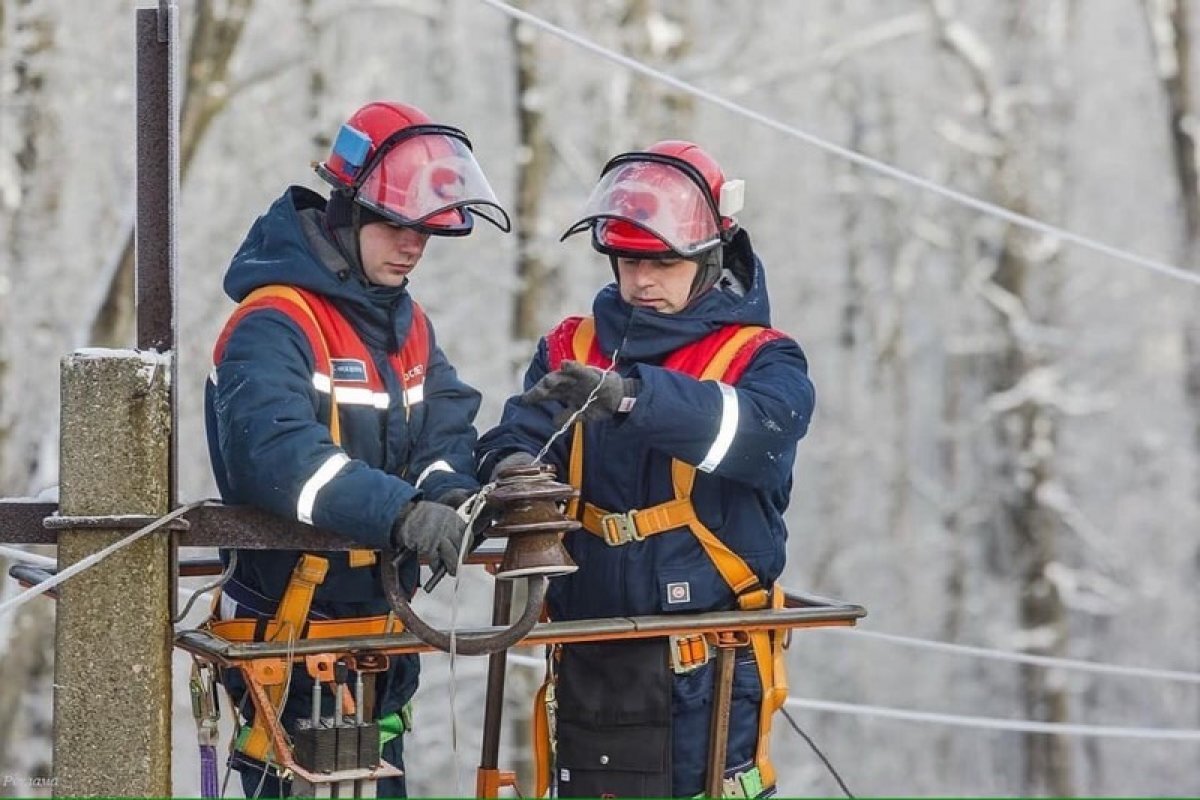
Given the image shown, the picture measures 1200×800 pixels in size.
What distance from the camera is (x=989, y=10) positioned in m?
20.8

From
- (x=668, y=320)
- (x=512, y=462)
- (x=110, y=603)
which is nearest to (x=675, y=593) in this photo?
(x=512, y=462)

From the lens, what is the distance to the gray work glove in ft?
11.6

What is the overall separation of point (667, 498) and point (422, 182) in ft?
3.15

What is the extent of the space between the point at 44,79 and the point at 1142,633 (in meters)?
18.2

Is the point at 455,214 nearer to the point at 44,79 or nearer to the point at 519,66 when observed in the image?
the point at 44,79

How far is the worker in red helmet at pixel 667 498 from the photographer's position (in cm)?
Result: 393

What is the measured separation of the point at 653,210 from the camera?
4.02 metres

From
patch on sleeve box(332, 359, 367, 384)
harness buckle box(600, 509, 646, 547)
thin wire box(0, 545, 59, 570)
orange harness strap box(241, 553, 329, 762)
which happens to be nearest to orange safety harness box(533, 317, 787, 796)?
harness buckle box(600, 509, 646, 547)

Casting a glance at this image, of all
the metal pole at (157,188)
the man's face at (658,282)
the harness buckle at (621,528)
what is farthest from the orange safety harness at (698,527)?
the metal pole at (157,188)

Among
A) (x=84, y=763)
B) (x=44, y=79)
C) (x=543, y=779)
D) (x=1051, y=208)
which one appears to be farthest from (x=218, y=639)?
(x=1051, y=208)

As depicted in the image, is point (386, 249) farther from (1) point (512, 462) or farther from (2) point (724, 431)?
(2) point (724, 431)

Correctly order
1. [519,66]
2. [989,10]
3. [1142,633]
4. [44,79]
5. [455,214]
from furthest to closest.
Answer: [1142,633] → [989,10] → [519,66] → [44,79] → [455,214]

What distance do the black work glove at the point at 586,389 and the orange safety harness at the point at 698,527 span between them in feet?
1.11

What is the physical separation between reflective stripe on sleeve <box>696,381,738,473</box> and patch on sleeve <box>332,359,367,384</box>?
0.83 metres
